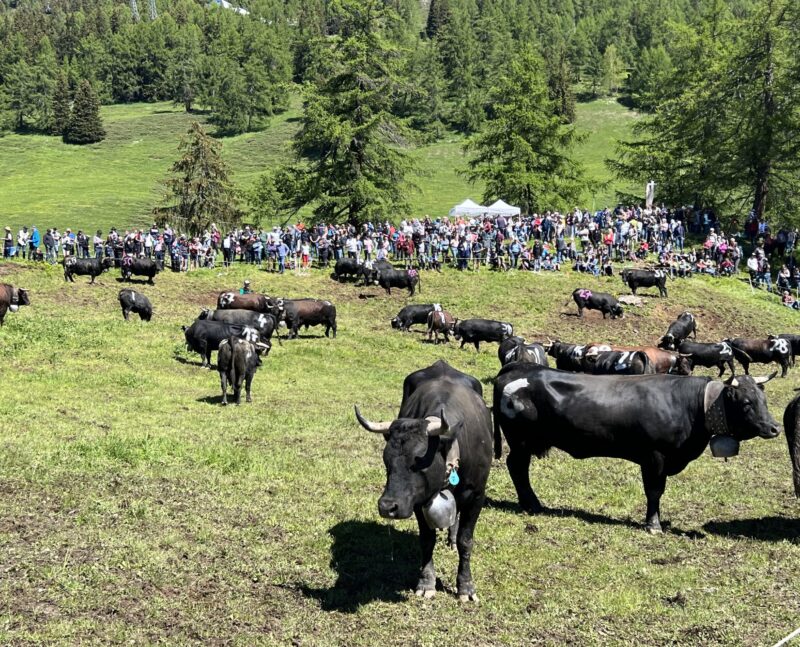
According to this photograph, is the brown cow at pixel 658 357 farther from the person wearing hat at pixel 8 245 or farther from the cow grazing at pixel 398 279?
the person wearing hat at pixel 8 245

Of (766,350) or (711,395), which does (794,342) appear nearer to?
(766,350)

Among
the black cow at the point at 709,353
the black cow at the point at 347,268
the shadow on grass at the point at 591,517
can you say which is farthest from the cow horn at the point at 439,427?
the black cow at the point at 347,268

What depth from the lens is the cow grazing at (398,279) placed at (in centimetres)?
3666

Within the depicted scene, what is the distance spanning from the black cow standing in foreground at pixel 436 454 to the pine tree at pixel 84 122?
11577cm

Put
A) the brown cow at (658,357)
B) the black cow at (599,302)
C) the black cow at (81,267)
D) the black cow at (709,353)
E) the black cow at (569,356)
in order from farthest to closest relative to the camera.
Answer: the black cow at (81,267), the black cow at (599,302), the black cow at (709,353), the black cow at (569,356), the brown cow at (658,357)

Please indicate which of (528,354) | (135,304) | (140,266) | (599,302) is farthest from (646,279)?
(140,266)

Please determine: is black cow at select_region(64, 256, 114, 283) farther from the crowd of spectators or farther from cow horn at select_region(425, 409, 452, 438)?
cow horn at select_region(425, 409, 452, 438)

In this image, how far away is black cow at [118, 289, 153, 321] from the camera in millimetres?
29625

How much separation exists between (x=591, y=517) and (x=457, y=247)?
2970 cm

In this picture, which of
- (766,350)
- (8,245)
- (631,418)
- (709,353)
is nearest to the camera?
(631,418)

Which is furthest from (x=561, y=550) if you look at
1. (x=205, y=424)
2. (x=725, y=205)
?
(x=725, y=205)

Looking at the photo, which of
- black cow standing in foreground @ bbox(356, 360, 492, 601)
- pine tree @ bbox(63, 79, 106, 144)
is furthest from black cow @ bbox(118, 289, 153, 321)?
pine tree @ bbox(63, 79, 106, 144)

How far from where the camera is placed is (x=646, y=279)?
123 feet

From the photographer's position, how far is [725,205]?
53.6 metres
